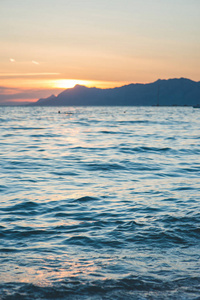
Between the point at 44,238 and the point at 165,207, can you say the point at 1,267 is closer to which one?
the point at 44,238

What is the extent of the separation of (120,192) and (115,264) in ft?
20.6

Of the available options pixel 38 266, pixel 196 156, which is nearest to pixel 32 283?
pixel 38 266

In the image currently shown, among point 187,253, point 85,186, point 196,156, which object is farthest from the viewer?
point 196,156

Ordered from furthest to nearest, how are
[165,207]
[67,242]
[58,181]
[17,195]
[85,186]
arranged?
[58,181], [85,186], [17,195], [165,207], [67,242]

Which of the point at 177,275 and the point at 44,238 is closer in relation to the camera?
the point at 177,275

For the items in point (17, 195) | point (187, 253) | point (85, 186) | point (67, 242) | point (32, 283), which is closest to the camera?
point (32, 283)

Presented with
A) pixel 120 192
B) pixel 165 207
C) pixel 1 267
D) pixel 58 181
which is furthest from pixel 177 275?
→ pixel 58 181

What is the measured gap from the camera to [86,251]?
22.8 feet

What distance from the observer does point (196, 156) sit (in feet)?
76.2

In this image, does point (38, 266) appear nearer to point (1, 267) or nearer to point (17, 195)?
point (1, 267)

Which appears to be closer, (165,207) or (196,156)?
(165,207)

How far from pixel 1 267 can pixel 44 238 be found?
1748mm

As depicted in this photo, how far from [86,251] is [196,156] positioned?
17.8m

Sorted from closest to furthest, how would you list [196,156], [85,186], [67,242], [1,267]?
[1,267] < [67,242] < [85,186] < [196,156]
